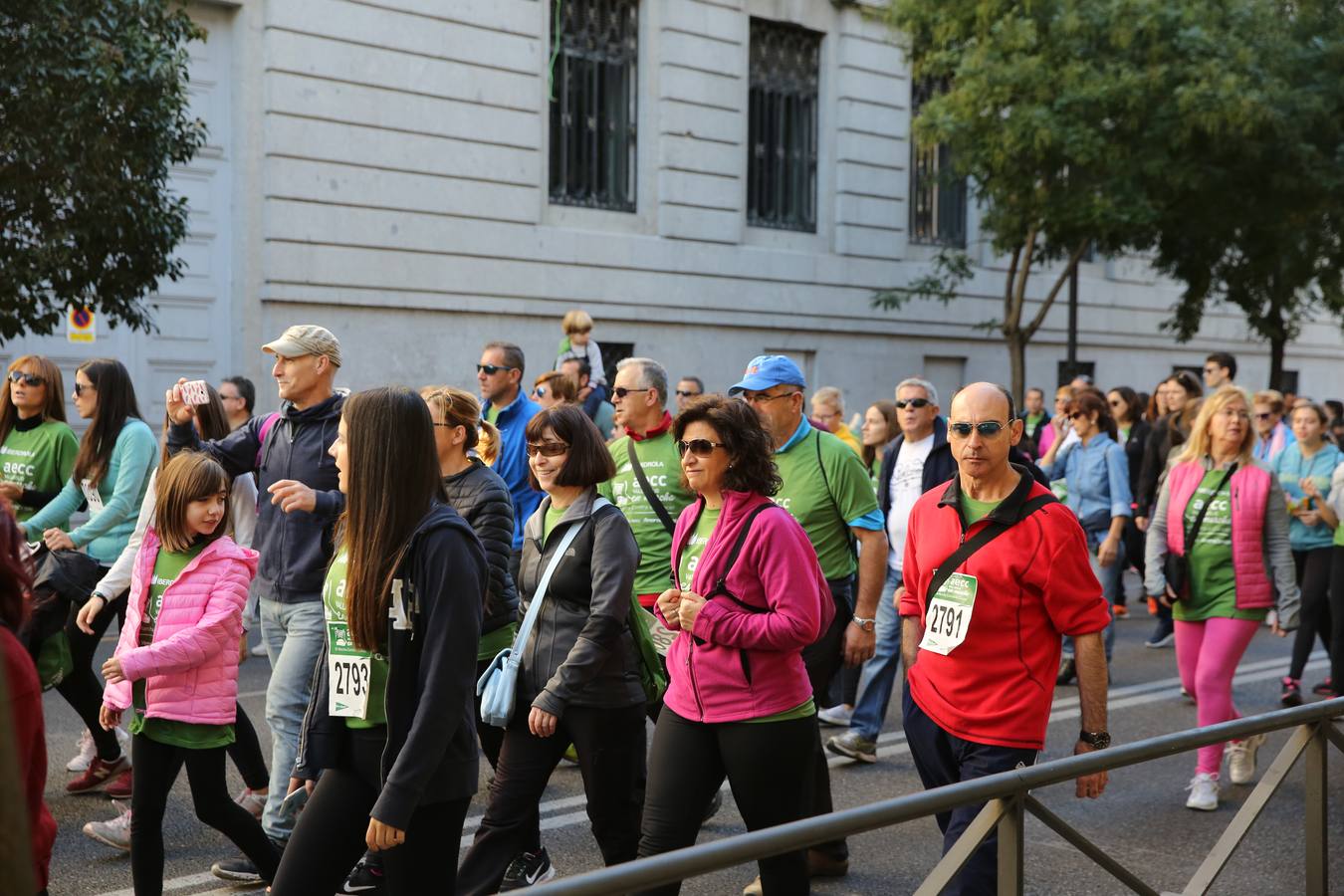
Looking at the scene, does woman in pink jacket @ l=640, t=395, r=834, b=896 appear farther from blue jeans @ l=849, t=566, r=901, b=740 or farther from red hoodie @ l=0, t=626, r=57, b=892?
blue jeans @ l=849, t=566, r=901, b=740

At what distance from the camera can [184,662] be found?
5113mm

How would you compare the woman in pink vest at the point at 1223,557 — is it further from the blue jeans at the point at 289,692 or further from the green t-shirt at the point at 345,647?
the green t-shirt at the point at 345,647

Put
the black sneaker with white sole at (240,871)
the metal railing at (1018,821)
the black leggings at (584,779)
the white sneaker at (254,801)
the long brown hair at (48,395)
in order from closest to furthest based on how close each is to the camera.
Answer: the metal railing at (1018,821) → the black leggings at (584,779) → the black sneaker with white sole at (240,871) → the white sneaker at (254,801) → the long brown hair at (48,395)

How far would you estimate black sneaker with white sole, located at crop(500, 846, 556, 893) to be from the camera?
5547 mm

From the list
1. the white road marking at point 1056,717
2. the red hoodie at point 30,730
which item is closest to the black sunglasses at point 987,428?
the white road marking at point 1056,717

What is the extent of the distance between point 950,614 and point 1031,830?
1.06m

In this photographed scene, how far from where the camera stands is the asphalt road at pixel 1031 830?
434 cm

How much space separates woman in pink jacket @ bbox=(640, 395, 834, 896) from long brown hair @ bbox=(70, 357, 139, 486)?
340 centimetres

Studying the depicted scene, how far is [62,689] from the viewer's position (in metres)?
6.84

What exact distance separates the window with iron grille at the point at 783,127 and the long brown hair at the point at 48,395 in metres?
14.5

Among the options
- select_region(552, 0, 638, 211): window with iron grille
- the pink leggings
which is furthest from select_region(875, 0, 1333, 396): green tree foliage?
the pink leggings

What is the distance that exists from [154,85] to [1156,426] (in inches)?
318

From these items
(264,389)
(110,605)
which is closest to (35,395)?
(110,605)

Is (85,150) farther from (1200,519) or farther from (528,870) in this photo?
(1200,519)
